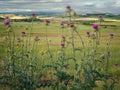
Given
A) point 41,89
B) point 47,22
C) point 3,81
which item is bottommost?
point 41,89

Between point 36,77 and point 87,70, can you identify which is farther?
point 36,77

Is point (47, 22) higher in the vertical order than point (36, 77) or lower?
higher

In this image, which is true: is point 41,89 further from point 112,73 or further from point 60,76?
point 112,73

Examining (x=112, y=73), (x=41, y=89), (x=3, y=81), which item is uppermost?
(x=3, y=81)

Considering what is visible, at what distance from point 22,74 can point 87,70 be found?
1878 mm

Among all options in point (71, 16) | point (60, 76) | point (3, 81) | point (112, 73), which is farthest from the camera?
point (112, 73)

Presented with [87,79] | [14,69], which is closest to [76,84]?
[87,79]

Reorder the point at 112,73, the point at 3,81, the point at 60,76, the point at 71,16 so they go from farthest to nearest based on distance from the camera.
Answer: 1. the point at 112,73
2. the point at 71,16
3. the point at 3,81
4. the point at 60,76

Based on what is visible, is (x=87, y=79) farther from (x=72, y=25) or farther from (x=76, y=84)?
(x=72, y=25)

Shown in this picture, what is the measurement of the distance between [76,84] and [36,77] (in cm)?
200

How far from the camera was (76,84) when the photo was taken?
9.38 m

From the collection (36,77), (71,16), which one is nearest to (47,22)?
(71,16)

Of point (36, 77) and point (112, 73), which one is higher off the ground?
point (36, 77)

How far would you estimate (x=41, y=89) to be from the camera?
11320mm
